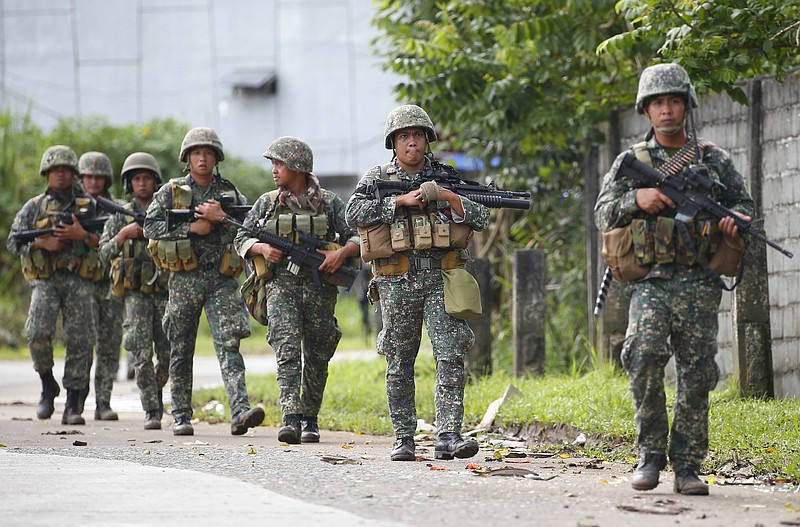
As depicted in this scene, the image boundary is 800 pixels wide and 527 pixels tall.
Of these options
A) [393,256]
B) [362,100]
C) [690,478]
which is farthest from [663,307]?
[362,100]

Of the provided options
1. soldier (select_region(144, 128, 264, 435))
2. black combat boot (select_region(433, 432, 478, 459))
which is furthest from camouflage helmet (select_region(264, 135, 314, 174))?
black combat boot (select_region(433, 432, 478, 459))

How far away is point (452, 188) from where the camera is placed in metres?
8.34

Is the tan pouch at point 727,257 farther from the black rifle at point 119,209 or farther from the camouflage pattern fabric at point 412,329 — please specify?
the black rifle at point 119,209

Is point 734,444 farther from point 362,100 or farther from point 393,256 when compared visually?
point 362,100

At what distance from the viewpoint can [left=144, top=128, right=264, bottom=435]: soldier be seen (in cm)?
1006

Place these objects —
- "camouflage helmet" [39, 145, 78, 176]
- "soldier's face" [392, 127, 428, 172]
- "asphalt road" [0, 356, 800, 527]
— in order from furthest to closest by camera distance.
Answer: "camouflage helmet" [39, 145, 78, 176] < "soldier's face" [392, 127, 428, 172] < "asphalt road" [0, 356, 800, 527]

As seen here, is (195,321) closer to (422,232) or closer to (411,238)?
(411,238)

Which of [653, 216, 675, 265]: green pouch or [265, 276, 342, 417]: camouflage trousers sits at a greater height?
[653, 216, 675, 265]: green pouch

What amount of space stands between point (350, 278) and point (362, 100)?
20.8 meters

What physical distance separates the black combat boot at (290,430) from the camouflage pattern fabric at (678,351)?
326 centimetres

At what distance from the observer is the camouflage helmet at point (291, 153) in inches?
376

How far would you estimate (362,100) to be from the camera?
30031 mm

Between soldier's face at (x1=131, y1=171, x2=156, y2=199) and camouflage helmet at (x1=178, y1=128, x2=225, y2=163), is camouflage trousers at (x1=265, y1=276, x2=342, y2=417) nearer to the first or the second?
camouflage helmet at (x1=178, y1=128, x2=225, y2=163)

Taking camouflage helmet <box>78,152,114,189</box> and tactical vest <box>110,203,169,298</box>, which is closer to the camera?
tactical vest <box>110,203,169,298</box>
